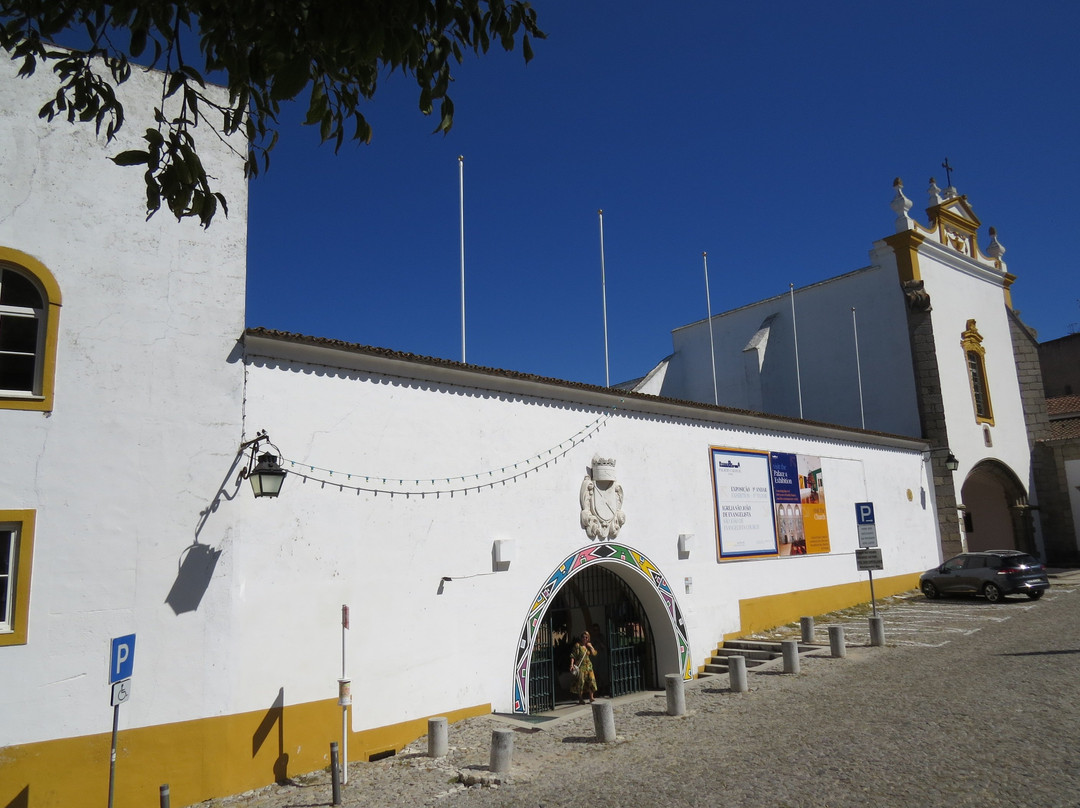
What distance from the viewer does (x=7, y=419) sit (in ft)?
25.7

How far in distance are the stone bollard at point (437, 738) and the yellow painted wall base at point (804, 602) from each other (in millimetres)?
8066

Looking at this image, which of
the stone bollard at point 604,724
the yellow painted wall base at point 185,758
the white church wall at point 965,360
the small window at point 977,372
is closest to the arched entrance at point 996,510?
the white church wall at point 965,360

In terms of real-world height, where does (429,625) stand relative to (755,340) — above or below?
below

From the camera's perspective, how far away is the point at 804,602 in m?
18.2

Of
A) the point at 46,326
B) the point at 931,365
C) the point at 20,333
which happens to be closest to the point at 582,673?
the point at 46,326

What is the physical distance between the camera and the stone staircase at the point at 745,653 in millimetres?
14992

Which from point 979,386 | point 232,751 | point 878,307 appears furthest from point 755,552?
point 979,386

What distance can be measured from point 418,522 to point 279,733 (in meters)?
3.14

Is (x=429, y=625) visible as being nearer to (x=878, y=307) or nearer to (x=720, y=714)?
(x=720, y=714)

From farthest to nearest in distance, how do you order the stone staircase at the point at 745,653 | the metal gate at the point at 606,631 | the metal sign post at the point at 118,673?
the stone staircase at the point at 745,653, the metal gate at the point at 606,631, the metal sign post at the point at 118,673

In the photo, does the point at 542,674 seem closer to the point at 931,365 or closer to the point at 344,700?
the point at 344,700

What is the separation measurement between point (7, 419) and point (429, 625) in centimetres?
560

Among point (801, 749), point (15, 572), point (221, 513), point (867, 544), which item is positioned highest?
point (221, 513)

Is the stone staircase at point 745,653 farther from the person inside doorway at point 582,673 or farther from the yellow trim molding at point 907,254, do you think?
the yellow trim molding at point 907,254
